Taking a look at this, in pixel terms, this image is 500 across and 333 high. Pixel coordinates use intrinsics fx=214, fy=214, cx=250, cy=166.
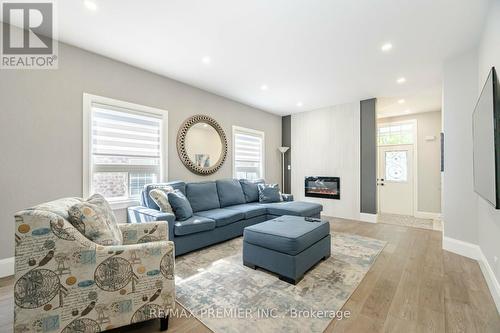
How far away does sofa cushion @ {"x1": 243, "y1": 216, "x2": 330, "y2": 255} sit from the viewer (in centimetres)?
220

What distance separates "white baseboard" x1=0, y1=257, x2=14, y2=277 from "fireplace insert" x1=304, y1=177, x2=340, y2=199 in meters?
5.53

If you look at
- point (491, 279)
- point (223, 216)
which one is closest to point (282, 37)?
point (223, 216)

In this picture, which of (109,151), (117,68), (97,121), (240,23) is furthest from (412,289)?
(117,68)

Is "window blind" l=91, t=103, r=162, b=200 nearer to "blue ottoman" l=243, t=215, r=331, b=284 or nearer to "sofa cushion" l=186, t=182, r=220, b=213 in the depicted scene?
"sofa cushion" l=186, t=182, r=220, b=213

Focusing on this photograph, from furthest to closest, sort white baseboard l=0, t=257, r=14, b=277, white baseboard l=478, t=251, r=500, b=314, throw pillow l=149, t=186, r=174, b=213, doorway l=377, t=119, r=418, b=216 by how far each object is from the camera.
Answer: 1. doorway l=377, t=119, r=418, b=216
2. throw pillow l=149, t=186, r=174, b=213
3. white baseboard l=0, t=257, r=14, b=277
4. white baseboard l=478, t=251, r=500, b=314

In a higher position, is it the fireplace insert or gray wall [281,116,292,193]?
gray wall [281,116,292,193]

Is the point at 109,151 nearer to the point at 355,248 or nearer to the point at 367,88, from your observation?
the point at 355,248

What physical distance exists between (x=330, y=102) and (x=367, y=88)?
105 centimetres

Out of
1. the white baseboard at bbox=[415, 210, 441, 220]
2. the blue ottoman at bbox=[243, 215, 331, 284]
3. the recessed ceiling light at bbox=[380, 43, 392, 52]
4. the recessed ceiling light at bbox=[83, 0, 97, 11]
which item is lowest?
the white baseboard at bbox=[415, 210, 441, 220]

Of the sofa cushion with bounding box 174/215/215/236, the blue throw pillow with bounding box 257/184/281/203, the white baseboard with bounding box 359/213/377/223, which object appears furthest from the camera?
the white baseboard with bounding box 359/213/377/223

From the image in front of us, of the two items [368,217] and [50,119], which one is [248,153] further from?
[50,119]

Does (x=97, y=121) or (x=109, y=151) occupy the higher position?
(x=97, y=121)

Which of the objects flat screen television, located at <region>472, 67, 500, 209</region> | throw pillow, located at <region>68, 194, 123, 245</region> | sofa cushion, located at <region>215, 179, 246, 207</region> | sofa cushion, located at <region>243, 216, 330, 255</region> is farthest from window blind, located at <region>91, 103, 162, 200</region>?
flat screen television, located at <region>472, 67, 500, 209</region>

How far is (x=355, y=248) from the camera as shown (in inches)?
125
